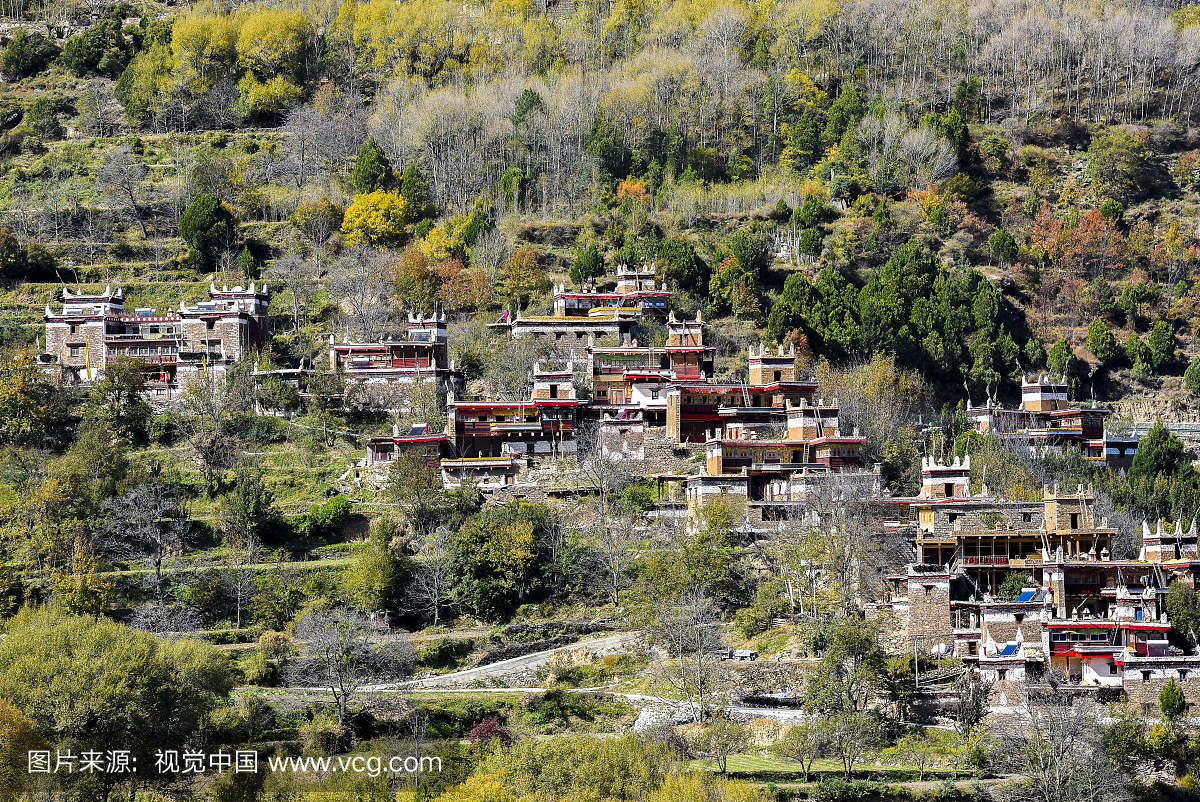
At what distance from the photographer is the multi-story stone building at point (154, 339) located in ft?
242

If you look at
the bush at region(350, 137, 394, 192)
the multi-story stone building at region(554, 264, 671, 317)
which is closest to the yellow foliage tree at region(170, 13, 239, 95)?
the bush at region(350, 137, 394, 192)

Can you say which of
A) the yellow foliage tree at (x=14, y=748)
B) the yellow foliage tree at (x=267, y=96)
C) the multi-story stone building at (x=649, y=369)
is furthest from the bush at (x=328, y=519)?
the yellow foliage tree at (x=267, y=96)

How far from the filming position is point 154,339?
75562mm

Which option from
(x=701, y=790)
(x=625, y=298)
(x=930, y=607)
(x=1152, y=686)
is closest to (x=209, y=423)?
(x=625, y=298)

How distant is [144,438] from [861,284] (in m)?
43.8

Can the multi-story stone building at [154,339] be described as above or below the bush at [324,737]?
above

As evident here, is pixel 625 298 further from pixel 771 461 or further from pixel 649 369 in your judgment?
pixel 771 461

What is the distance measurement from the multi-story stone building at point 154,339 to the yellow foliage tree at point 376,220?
575 inches

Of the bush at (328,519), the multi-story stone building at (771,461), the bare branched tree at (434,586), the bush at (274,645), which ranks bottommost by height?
the bush at (274,645)

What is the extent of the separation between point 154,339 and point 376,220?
20.7 meters

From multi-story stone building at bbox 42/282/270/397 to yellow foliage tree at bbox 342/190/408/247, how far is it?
1460cm

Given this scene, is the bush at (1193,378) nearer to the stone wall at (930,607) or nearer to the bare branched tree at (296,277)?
the stone wall at (930,607)

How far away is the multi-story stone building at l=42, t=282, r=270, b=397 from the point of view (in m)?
73.8

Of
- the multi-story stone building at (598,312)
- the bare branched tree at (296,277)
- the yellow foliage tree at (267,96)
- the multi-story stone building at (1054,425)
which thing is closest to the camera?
the multi-story stone building at (1054,425)
